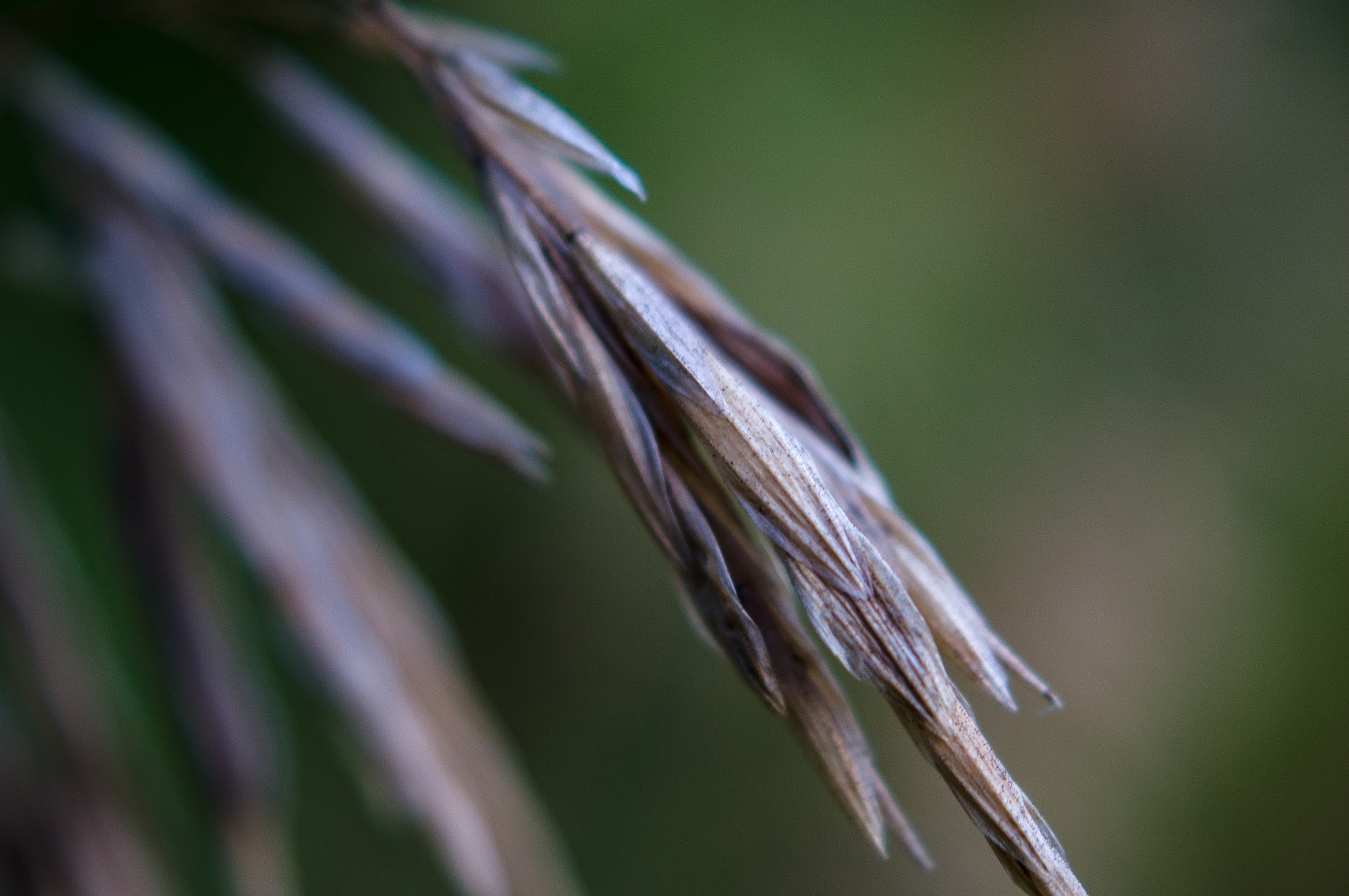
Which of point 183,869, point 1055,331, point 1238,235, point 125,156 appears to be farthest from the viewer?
point 1238,235

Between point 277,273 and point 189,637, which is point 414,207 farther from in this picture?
point 189,637

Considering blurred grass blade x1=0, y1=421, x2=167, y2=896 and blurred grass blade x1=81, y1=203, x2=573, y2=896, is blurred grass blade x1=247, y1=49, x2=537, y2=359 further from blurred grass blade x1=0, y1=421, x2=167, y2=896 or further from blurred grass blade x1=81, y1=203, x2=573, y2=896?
blurred grass blade x1=0, y1=421, x2=167, y2=896

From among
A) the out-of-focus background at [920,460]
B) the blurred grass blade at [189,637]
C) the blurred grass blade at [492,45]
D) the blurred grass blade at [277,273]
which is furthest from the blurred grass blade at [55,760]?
the out-of-focus background at [920,460]

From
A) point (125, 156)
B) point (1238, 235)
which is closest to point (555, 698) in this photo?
point (125, 156)

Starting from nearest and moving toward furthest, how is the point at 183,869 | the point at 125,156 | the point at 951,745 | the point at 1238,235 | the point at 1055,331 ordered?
the point at 951,745
the point at 125,156
the point at 183,869
the point at 1055,331
the point at 1238,235

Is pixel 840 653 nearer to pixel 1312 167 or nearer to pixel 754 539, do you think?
pixel 754 539

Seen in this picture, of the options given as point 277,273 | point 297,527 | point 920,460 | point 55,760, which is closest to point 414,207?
point 277,273

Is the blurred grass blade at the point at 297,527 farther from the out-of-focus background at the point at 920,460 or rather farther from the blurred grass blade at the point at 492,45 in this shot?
the out-of-focus background at the point at 920,460
